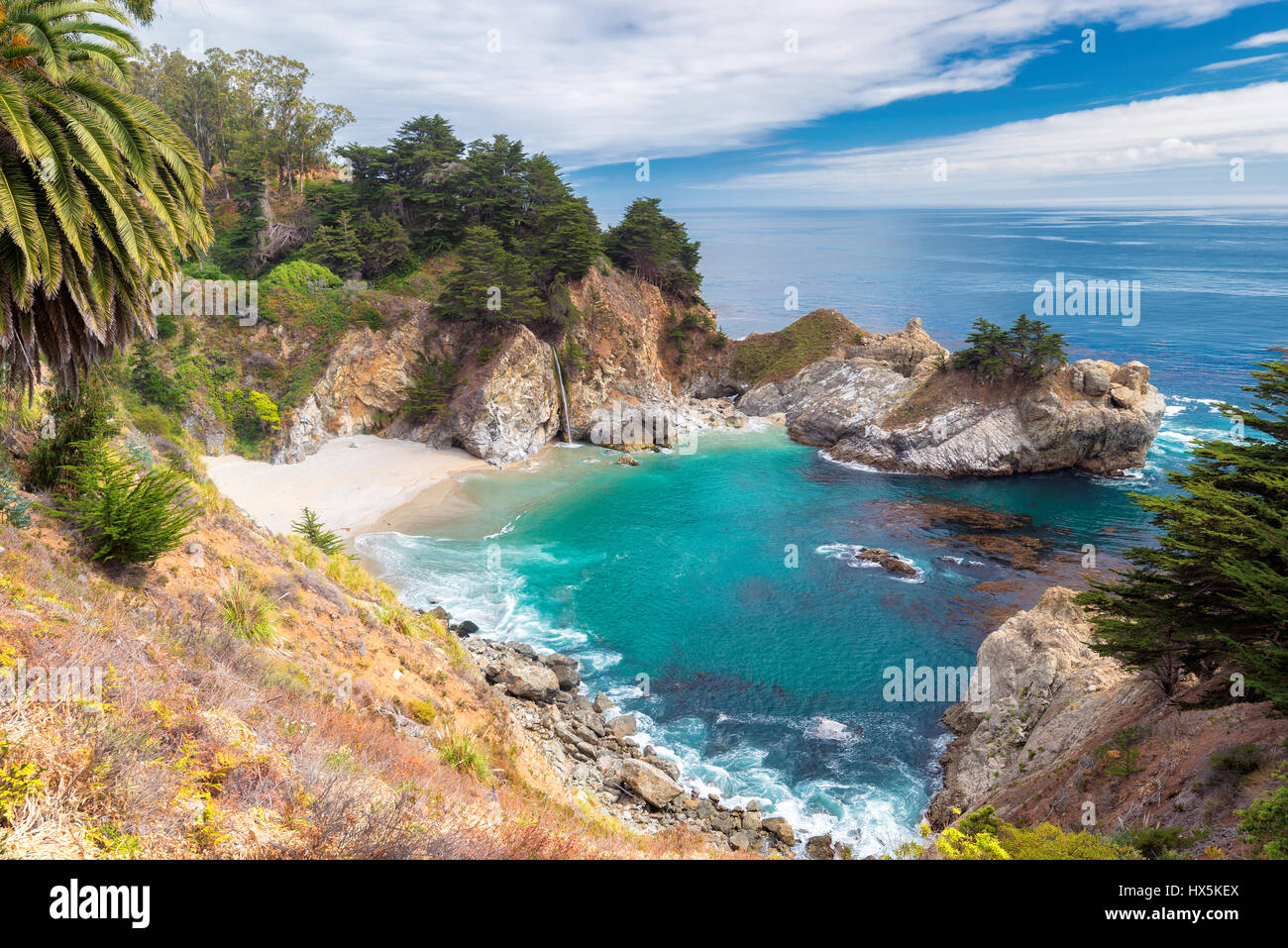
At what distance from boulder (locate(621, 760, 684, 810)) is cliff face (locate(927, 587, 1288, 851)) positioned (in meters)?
7.40

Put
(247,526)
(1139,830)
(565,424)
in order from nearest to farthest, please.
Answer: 1. (1139,830)
2. (247,526)
3. (565,424)

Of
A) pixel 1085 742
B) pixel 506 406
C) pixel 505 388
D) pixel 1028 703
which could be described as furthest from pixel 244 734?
pixel 505 388

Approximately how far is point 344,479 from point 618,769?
28735 mm

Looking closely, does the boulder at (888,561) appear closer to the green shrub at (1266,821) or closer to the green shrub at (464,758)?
the green shrub at (1266,821)

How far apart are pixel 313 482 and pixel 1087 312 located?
126 metres

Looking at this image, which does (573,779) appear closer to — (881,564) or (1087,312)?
(881,564)

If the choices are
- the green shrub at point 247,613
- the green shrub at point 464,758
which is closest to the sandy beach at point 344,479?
the green shrub at point 247,613

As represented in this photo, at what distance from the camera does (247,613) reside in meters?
12.2

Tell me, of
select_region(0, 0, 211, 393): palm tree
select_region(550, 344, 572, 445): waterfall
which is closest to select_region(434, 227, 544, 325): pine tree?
select_region(550, 344, 572, 445): waterfall

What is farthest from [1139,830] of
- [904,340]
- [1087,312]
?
[1087,312]

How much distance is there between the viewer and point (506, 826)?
7.47m

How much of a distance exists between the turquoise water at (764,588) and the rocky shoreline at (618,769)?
83 cm

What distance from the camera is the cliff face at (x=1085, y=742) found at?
1026 centimetres

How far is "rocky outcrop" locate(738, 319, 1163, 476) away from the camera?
153ft
